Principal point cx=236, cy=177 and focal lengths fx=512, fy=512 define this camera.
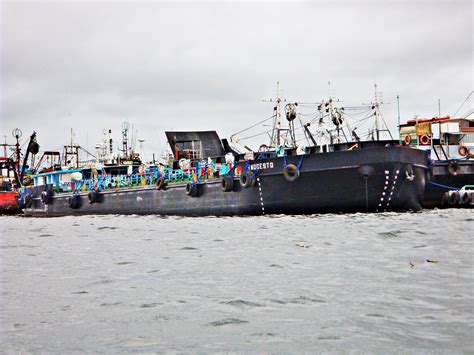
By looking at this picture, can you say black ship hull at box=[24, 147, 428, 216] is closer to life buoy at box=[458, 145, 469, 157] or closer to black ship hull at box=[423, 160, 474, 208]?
black ship hull at box=[423, 160, 474, 208]

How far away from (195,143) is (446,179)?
2087 cm

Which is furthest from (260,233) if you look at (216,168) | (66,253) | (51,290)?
(216,168)

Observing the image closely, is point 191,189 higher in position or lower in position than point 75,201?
higher

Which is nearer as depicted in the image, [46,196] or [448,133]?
[46,196]

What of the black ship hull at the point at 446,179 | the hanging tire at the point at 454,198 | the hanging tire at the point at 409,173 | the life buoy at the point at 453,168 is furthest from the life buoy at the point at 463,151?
the hanging tire at the point at 409,173

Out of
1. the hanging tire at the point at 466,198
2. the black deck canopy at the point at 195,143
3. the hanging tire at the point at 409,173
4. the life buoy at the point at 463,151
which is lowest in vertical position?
the hanging tire at the point at 466,198

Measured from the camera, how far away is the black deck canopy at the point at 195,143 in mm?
44188

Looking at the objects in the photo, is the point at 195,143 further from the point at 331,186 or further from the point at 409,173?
the point at 409,173

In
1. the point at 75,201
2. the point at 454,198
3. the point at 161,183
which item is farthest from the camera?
the point at 75,201

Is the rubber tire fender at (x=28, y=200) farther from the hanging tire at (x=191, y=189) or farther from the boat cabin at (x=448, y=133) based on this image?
the boat cabin at (x=448, y=133)

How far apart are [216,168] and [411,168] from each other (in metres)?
11.8

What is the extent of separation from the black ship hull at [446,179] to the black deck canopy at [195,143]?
59.8 feet

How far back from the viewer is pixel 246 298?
24.2ft

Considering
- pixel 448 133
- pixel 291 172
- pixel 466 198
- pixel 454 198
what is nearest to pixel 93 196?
pixel 291 172
